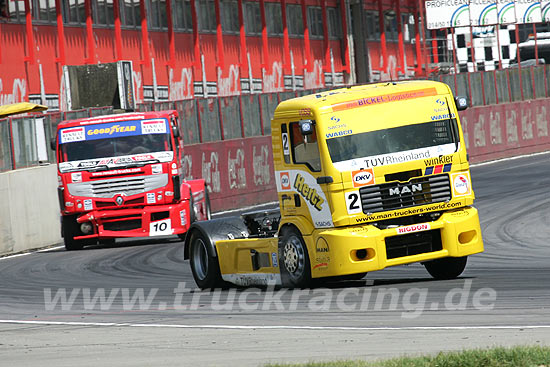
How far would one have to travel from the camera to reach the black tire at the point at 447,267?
14.0 metres

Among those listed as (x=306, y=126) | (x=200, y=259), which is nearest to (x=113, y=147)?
(x=200, y=259)

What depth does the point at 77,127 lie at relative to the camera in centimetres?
2267

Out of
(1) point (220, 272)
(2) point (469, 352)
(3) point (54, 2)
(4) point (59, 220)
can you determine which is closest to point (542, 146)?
(3) point (54, 2)

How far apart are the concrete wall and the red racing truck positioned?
114 cm

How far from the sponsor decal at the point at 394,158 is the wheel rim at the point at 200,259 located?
9.57 ft

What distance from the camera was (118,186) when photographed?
2288 centimetres

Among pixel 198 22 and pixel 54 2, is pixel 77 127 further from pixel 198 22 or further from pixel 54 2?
pixel 198 22

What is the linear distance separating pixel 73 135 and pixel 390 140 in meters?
10.6

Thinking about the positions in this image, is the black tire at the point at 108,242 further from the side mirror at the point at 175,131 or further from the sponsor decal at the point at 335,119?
the sponsor decal at the point at 335,119

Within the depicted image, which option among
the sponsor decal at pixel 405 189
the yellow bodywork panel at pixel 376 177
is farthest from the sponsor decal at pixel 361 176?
the sponsor decal at pixel 405 189

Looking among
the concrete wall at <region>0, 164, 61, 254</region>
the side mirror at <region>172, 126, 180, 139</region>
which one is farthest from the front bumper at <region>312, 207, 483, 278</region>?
the concrete wall at <region>0, 164, 61, 254</region>

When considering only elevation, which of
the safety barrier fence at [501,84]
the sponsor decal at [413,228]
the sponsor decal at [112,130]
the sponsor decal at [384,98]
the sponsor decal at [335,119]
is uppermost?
the safety barrier fence at [501,84]

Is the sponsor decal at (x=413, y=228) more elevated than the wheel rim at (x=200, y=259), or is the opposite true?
the sponsor decal at (x=413, y=228)

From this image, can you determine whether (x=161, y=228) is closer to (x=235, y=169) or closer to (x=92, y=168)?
(x=92, y=168)
